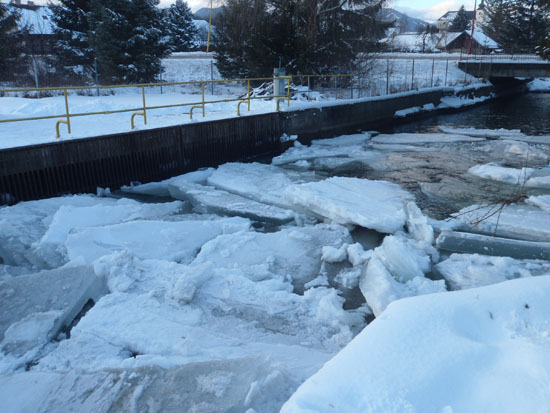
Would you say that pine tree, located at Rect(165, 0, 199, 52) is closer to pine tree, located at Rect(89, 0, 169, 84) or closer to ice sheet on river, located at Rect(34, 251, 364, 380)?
pine tree, located at Rect(89, 0, 169, 84)

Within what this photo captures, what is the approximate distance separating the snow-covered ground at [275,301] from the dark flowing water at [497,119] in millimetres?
10896

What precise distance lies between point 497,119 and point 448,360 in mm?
24340

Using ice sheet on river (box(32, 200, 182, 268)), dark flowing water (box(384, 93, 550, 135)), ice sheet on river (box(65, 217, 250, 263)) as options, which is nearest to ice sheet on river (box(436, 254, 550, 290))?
ice sheet on river (box(65, 217, 250, 263))

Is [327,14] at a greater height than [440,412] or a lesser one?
greater

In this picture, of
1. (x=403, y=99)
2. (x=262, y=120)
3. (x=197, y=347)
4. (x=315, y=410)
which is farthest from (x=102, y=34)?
(x=315, y=410)

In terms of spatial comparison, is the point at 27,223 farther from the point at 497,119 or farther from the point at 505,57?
the point at 505,57

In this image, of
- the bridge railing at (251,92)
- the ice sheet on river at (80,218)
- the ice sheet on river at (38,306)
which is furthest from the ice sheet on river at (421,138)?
the ice sheet on river at (38,306)

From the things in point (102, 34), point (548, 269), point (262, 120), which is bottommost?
point (548, 269)

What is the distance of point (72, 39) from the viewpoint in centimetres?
2867

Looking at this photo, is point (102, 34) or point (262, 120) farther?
point (102, 34)

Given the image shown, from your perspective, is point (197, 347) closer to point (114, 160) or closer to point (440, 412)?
point (440, 412)

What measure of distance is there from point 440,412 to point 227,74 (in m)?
27.8

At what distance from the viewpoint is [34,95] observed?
20.5m

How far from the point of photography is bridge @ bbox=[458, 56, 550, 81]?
31.6 metres
